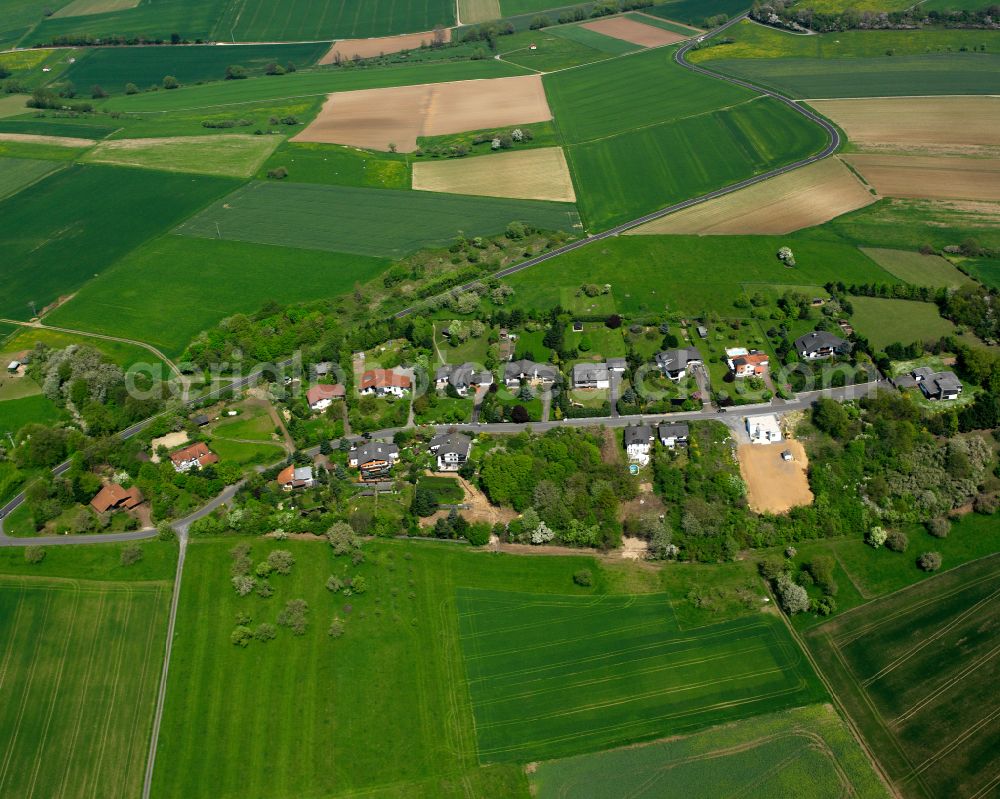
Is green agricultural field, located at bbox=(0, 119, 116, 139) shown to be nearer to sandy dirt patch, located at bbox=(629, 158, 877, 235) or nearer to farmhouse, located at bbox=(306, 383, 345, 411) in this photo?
farmhouse, located at bbox=(306, 383, 345, 411)

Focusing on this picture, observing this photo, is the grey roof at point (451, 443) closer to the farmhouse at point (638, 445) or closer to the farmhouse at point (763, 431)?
the farmhouse at point (638, 445)

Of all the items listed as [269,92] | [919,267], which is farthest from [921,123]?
[269,92]

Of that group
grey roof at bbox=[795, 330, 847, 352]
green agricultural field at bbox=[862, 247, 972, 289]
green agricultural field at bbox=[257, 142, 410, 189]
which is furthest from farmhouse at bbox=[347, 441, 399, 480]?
green agricultural field at bbox=[862, 247, 972, 289]

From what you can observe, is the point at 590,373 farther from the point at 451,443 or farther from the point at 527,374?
the point at 451,443

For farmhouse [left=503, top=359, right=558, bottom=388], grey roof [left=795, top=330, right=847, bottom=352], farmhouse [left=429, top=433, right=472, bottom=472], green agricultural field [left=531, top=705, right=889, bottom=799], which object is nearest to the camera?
green agricultural field [left=531, top=705, right=889, bottom=799]

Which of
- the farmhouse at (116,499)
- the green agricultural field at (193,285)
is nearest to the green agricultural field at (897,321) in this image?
the green agricultural field at (193,285)

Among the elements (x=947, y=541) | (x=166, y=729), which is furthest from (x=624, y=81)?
(x=166, y=729)

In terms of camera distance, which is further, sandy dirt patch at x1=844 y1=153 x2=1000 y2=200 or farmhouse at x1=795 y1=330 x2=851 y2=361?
sandy dirt patch at x1=844 y1=153 x2=1000 y2=200
